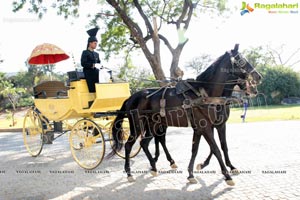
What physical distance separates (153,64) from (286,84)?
79.9ft

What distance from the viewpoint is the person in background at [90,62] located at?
248 inches

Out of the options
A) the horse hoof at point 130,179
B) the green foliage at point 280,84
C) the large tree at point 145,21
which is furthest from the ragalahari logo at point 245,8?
the green foliage at point 280,84

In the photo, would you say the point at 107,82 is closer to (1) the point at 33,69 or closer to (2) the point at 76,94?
(2) the point at 76,94

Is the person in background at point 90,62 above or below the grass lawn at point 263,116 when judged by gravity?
above

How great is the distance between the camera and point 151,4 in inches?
707

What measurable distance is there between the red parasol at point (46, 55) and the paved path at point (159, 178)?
2770mm

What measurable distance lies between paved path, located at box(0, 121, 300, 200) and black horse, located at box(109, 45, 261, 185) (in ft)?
1.10

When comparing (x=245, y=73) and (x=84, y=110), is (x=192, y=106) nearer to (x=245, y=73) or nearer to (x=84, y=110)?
(x=245, y=73)

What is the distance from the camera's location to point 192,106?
16.6 feet

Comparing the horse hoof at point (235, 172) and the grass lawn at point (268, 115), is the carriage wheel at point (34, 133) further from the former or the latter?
the grass lawn at point (268, 115)

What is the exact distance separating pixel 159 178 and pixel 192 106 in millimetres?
1509

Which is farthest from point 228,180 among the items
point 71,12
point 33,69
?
point 33,69

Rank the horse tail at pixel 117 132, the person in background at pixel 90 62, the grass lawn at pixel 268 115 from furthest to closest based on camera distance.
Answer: the grass lawn at pixel 268 115 → the person in background at pixel 90 62 → the horse tail at pixel 117 132

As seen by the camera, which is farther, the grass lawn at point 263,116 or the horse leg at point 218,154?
the grass lawn at point 263,116
